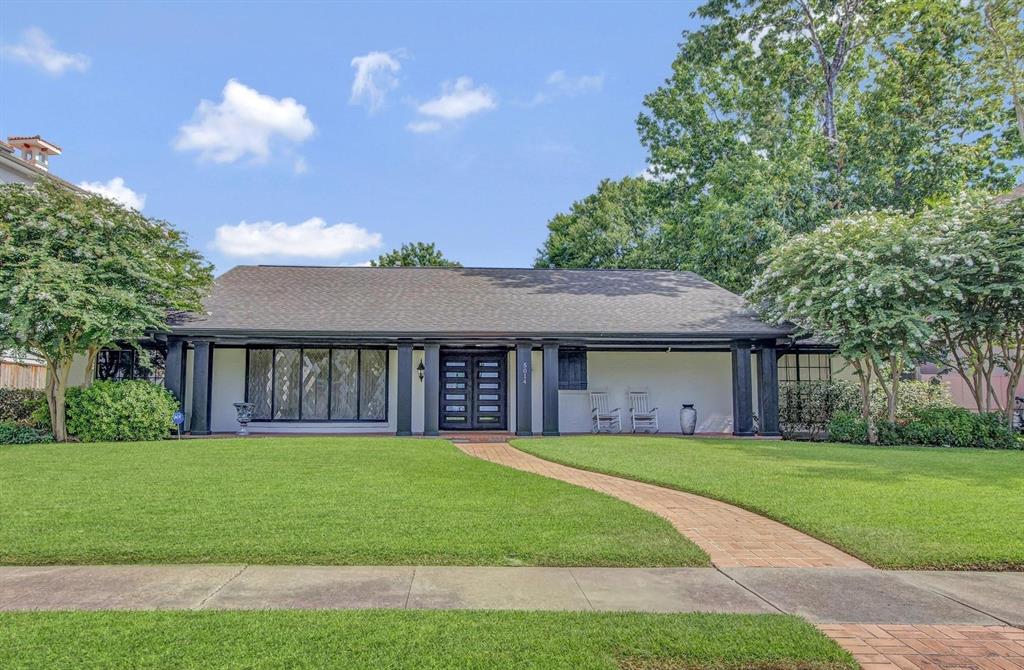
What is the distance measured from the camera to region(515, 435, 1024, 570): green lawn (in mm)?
4910

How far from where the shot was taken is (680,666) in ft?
9.33

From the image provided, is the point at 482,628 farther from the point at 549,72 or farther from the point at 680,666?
the point at 549,72

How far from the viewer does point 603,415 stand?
1530 cm

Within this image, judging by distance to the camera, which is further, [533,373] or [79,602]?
[533,373]

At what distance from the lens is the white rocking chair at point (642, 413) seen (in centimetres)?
1515

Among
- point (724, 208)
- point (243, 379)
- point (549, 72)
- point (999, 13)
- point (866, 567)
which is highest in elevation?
point (999, 13)

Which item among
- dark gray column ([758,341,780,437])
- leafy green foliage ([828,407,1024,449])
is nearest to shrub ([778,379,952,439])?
dark gray column ([758,341,780,437])

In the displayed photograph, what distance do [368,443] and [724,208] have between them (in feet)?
42.4

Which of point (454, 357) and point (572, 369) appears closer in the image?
point (572, 369)

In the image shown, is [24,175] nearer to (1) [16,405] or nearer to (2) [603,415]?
(1) [16,405]

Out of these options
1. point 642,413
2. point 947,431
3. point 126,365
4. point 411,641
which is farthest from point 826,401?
point 126,365

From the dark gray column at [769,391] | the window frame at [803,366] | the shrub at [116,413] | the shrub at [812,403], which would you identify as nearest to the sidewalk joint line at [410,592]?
the shrub at [116,413]

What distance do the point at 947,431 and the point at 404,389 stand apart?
10.9m

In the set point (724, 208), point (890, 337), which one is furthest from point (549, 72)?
point (890, 337)
